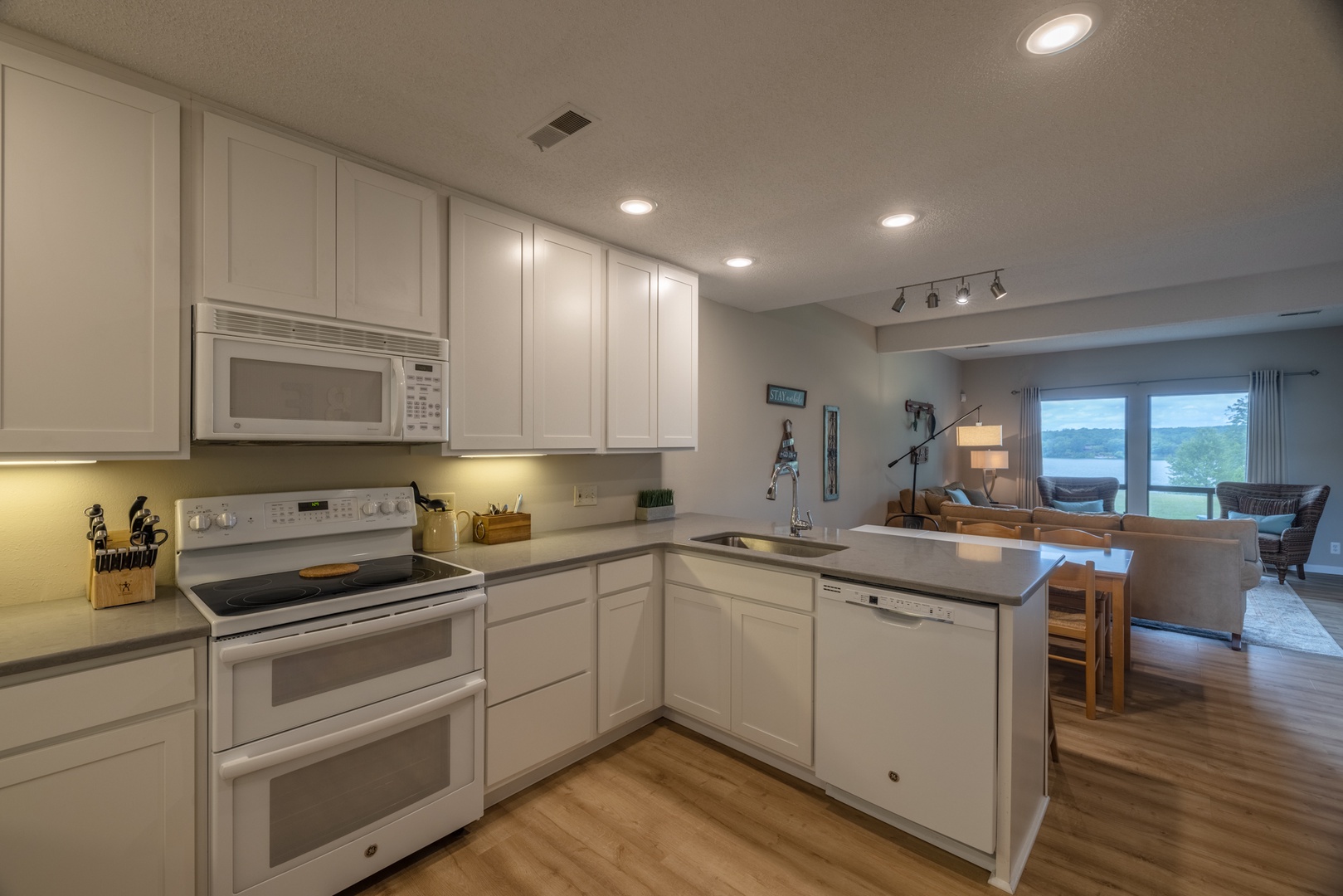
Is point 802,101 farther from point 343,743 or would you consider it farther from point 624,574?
point 343,743

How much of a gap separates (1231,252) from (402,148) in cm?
423

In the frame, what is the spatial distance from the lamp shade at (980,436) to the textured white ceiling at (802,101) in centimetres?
466

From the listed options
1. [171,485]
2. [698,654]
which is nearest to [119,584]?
[171,485]

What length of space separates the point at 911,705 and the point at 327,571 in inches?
80.3

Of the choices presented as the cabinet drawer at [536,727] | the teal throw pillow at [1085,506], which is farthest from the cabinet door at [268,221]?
the teal throw pillow at [1085,506]

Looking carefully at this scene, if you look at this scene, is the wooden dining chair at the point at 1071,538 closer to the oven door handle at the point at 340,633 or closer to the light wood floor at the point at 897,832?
the light wood floor at the point at 897,832

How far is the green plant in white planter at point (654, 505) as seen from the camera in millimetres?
3457

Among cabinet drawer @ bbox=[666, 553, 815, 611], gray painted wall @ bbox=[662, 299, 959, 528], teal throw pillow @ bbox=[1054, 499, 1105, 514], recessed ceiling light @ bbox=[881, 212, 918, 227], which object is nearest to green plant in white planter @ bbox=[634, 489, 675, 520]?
gray painted wall @ bbox=[662, 299, 959, 528]

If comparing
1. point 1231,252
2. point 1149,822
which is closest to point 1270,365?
point 1231,252

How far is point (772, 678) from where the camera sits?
238 centimetres

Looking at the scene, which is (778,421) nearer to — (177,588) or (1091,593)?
(1091,593)

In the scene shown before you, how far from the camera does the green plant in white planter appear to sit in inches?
136

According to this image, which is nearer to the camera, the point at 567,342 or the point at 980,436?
the point at 567,342

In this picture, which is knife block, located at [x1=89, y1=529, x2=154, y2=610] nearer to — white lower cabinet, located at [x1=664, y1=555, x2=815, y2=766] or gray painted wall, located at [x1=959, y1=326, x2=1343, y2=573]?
white lower cabinet, located at [x1=664, y1=555, x2=815, y2=766]
